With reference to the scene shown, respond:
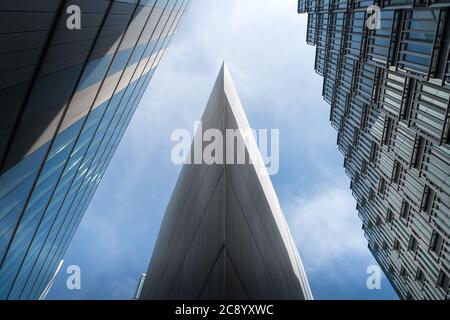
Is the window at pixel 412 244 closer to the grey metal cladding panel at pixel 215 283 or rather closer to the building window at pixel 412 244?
the building window at pixel 412 244

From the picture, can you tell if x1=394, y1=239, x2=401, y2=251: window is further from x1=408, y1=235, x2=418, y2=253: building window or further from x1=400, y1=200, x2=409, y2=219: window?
x1=400, y1=200, x2=409, y2=219: window

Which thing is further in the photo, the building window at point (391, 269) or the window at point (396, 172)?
the building window at point (391, 269)

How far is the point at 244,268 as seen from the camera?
8289mm

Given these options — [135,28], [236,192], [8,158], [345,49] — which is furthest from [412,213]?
[8,158]

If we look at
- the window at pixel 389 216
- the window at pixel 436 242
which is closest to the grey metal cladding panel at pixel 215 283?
the window at pixel 436 242

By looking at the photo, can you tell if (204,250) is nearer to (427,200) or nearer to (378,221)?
(427,200)

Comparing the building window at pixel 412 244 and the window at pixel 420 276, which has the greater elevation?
the building window at pixel 412 244

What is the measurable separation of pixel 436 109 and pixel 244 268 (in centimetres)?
2183

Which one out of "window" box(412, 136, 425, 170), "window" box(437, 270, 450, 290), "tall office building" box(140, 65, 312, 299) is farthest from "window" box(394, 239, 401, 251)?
"tall office building" box(140, 65, 312, 299)

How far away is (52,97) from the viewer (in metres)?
13.0

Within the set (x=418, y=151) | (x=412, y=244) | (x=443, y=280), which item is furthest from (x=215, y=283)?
(x=412, y=244)

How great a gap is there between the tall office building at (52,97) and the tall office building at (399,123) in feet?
62.7

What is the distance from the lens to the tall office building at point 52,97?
31.6 feet
